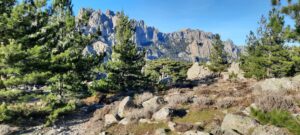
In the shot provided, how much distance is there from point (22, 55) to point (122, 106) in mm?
6983

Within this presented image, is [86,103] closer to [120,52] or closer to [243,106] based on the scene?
[120,52]

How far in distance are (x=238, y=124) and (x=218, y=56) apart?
5806 centimetres

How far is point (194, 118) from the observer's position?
18.2 meters

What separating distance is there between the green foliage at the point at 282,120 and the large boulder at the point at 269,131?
19 cm

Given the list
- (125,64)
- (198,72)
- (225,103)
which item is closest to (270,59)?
(125,64)

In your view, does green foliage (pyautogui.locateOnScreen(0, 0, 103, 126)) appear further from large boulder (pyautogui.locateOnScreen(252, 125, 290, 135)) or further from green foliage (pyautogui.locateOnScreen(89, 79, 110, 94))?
large boulder (pyautogui.locateOnScreen(252, 125, 290, 135))

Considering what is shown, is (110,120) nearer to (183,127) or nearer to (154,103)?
(154,103)

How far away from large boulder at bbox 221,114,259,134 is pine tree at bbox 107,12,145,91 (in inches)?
1001

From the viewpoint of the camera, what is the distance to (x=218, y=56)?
237 ft

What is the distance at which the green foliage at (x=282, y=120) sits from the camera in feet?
38.0

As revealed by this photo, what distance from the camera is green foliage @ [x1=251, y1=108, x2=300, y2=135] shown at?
1159 centimetres

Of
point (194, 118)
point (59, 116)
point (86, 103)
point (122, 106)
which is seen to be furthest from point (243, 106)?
point (86, 103)

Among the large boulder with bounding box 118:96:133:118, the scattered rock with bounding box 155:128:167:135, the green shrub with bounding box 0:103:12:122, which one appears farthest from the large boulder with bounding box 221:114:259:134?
the green shrub with bounding box 0:103:12:122

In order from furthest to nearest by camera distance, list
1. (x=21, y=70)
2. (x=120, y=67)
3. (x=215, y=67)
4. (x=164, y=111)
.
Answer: (x=215, y=67) → (x=120, y=67) → (x=21, y=70) → (x=164, y=111)
